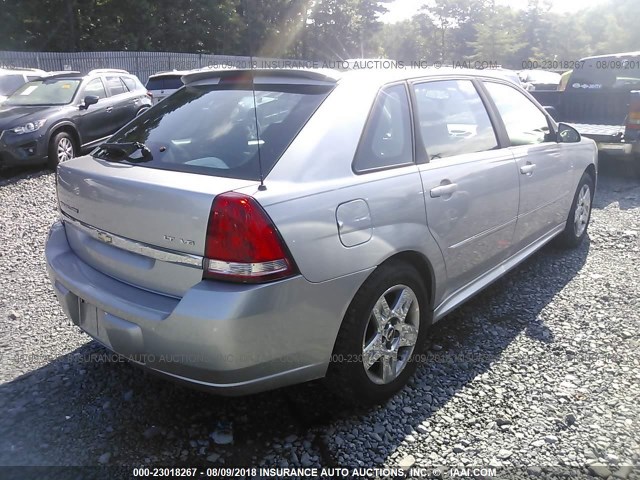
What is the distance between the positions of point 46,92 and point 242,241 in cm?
908

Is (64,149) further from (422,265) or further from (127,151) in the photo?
(422,265)

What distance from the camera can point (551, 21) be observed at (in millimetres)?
64375

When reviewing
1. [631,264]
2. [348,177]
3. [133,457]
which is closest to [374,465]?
[133,457]

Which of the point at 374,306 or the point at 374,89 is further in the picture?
the point at 374,89

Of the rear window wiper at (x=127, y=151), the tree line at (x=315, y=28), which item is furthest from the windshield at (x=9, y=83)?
the rear window wiper at (x=127, y=151)

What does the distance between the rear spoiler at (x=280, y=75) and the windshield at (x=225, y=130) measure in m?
0.06

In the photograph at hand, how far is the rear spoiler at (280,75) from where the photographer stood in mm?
2842

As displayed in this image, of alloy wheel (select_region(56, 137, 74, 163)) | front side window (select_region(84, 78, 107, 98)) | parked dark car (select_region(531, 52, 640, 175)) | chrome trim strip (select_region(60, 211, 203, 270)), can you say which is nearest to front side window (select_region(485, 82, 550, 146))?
chrome trim strip (select_region(60, 211, 203, 270))

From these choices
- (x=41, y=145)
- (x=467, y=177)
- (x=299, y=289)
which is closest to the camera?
(x=299, y=289)

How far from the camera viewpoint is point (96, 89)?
1016cm

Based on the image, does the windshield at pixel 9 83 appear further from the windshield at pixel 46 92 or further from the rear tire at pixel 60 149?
the rear tire at pixel 60 149

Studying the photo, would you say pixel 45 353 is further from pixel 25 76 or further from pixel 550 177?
pixel 25 76

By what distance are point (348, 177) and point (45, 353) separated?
222 centimetres

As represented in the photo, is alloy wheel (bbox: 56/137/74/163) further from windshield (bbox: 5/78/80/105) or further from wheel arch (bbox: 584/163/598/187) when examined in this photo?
wheel arch (bbox: 584/163/598/187)
